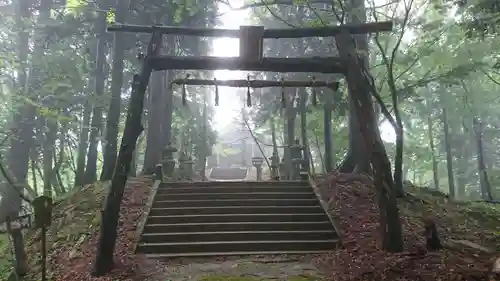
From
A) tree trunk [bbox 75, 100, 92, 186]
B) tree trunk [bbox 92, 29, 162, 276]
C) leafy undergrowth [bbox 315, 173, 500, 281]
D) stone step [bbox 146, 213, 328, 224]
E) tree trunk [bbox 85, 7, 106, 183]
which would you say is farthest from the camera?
tree trunk [bbox 85, 7, 106, 183]

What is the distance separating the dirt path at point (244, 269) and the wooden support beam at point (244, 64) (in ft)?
12.1

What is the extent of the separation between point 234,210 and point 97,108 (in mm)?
6974

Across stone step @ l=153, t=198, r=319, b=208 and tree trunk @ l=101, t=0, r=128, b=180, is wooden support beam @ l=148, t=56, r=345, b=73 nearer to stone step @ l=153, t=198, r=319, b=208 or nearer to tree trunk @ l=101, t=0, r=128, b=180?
stone step @ l=153, t=198, r=319, b=208

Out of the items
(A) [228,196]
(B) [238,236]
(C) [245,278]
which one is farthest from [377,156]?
(A) [228,196]

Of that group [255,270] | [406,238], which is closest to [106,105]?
[255,270]

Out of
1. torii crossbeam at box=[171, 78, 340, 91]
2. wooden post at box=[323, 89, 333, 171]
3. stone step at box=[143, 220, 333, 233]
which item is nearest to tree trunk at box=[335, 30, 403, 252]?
torii crossbeam at box=[171, 78, 340, 91]

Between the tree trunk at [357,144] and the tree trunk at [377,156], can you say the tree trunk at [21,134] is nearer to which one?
the tree trunk at [377,156]

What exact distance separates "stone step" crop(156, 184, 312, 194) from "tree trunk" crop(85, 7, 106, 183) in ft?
11.3

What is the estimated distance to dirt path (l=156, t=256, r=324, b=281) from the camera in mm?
6469

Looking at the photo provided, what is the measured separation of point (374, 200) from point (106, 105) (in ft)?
30.5

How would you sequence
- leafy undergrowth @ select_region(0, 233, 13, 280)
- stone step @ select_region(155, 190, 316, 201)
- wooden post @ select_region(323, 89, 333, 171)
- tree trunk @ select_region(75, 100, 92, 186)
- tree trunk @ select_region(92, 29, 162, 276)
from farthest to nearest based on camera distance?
wooden post @ select_region(323, 89, 333, 171) < tree trunk @ select_region(75, 100, 92, 186) < stone step @ select_region(155, 190, 316, 201) < leafy undergrowth @ select_region(0, 233, 13, 280) < tree trunk @ select_region(92, 29, 162, 276)

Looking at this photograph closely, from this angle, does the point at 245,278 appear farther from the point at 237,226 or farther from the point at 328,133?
the point at 328,133

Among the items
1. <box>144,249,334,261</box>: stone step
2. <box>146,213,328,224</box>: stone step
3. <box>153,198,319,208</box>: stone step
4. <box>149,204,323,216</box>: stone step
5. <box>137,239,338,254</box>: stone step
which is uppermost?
<box>153,198,319,208</box>: stone step

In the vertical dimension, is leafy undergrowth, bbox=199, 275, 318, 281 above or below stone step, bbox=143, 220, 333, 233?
below
